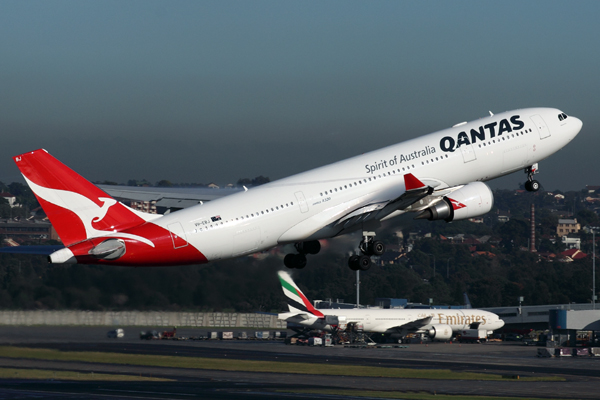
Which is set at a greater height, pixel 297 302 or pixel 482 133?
pixel 482 133

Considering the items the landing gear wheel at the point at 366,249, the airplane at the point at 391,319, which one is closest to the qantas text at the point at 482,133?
the landing gear wheel at the point at 366,249

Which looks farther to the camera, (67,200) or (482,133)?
(482,133)

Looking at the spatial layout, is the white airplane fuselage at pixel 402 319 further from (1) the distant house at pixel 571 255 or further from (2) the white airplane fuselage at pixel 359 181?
(1) the distant house at pixel 571 255

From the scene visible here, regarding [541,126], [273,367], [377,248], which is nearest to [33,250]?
[377,248]

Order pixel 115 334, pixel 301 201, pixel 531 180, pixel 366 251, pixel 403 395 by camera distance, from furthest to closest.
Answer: pixel 115 334 → pixel 403 395 → pixel 531 180 → pixel 366 251 → pixel 301 201

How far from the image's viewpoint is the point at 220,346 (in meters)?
77.9

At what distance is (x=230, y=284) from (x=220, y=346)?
3275 centimetres

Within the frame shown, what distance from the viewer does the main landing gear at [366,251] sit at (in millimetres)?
39625

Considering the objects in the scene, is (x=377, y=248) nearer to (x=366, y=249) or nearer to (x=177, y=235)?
(x=366, y=249)

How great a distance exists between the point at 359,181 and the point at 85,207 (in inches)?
483

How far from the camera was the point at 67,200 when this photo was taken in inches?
1307

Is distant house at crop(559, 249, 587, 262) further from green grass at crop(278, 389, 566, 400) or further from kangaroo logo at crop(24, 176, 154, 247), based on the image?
kangaroo logo at crop(24, 176, 154, 247)

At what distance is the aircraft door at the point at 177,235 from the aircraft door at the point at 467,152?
14.7 meters

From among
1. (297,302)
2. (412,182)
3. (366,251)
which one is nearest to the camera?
(412,182)
